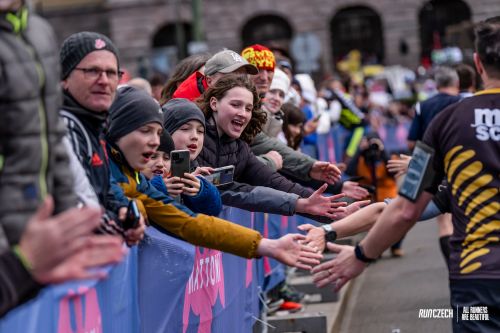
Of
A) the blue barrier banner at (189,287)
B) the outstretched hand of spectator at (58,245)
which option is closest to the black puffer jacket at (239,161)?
the blue barrier banner at (189,287)

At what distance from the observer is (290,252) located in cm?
539

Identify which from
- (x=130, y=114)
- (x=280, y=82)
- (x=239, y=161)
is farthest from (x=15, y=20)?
(x=280, y=82)

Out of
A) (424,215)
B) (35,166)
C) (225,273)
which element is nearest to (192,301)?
(225,273)

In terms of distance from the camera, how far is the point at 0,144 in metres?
4.08

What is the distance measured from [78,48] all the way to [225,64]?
2.85 metres

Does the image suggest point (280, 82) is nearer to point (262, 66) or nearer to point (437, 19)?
point (262, 66)

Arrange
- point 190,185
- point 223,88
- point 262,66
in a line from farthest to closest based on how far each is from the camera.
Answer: point 262,66, point 223,88, point 190,185

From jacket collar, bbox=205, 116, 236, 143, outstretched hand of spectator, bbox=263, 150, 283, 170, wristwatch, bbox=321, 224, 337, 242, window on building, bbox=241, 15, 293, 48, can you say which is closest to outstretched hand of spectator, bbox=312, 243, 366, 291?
wristwatch, bbox=321, 224, 337, 242

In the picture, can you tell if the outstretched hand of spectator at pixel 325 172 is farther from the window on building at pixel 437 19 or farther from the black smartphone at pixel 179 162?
the window on building at pixel 437 19

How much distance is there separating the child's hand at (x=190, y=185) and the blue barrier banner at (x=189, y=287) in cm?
27

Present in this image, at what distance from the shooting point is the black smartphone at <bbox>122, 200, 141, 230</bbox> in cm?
506

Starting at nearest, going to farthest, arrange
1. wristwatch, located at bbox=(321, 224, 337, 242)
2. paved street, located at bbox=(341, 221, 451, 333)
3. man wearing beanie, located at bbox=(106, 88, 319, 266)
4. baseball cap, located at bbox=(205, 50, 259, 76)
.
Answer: man wearing beanie, located at bbox=(106, 88, 319, 266) < wristwatch, located at bbox=(321, 224, 337, 242) < baseball cap, located at bbox=(205, 50, 259, 76) < paved street, located at bbox=(341, 221, 451, 333)

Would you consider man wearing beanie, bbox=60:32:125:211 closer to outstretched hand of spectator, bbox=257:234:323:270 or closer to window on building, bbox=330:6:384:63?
outstretched hand of spectator, bbox=257:234:323:270

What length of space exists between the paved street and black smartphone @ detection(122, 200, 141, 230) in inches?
149
